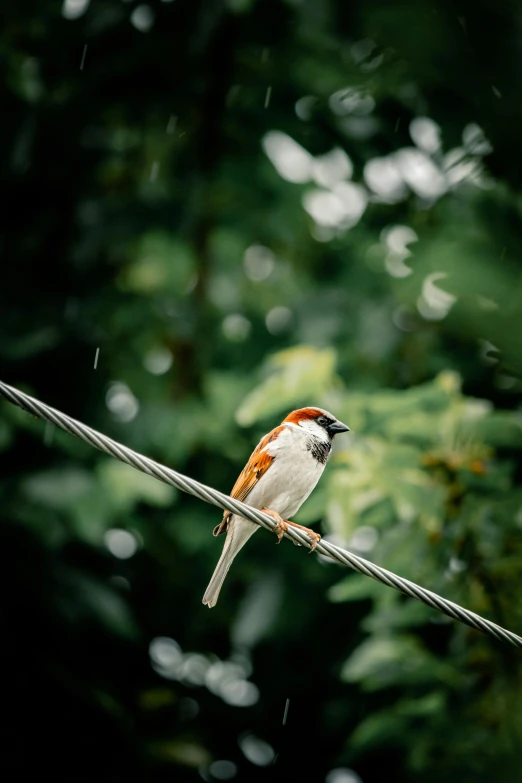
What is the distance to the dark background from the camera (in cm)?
376

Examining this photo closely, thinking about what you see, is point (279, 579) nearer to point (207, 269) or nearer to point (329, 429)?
point (329, 429)

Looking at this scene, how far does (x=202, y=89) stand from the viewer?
5.55 m

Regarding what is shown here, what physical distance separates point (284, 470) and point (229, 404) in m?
1.27

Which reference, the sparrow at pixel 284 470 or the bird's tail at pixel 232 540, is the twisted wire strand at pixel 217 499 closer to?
the bird's tail at pixel 232 540

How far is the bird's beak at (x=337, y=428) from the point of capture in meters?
3.93

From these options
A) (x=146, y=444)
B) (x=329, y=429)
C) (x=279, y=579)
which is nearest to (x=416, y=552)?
(x=329, y=429)

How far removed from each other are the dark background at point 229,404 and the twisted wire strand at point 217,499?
900 millimetres

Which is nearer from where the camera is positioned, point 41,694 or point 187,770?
point 41,694

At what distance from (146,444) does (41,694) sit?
5.15 feet

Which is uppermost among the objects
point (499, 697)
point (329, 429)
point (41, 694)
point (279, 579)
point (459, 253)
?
point (459, 253)

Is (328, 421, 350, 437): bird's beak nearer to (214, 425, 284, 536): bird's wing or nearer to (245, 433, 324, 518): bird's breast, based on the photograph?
(245, 433, 324, 518): bird's breast

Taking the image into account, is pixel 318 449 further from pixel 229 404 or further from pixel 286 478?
pixel 229 404

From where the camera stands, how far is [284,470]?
12.8ft

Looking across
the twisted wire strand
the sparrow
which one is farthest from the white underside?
the twisted wire strand
